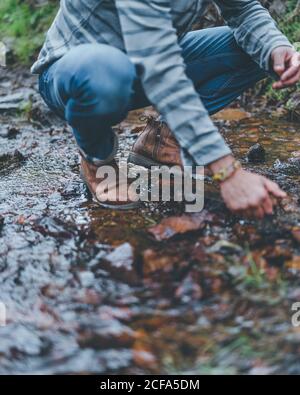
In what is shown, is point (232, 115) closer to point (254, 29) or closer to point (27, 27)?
point (254, 29)

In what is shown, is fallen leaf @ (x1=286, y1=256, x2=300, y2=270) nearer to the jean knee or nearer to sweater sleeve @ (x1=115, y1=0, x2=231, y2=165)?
sweater sleeve @ (x1=115, y1=0, x2=231, y2=165)

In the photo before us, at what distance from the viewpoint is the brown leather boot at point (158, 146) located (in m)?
2.94

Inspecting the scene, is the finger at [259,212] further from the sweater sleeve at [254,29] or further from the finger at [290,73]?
the sweater sleeve at [254,29]

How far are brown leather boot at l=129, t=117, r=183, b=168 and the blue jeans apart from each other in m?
0.24

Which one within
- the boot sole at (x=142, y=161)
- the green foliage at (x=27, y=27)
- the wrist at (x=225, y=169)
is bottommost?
the green foliage at (x=27, y=27)

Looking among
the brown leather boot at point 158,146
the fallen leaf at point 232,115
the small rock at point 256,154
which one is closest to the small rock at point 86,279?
the brown leather boot at point 158,146

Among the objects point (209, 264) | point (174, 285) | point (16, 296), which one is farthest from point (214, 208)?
point (16, 296)

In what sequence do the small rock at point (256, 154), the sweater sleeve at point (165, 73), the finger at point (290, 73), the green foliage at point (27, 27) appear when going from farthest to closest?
the green foliage at point (27, 27) < the small rock at point (256, 154) < the finger at point (290, 73) < the sweater sleeve at point (165, 73)

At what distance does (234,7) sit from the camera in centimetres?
283

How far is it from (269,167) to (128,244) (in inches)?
53.1

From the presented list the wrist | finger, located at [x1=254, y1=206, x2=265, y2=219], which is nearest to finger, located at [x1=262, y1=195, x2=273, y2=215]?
finger, located at [x1=254, y1=206, x2=265, y2=219]

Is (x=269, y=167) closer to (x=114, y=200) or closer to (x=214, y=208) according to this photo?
(x=214, y=208)

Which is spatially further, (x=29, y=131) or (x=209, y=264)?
(x=29, y=131)

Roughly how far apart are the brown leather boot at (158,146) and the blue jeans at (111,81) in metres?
0.24
